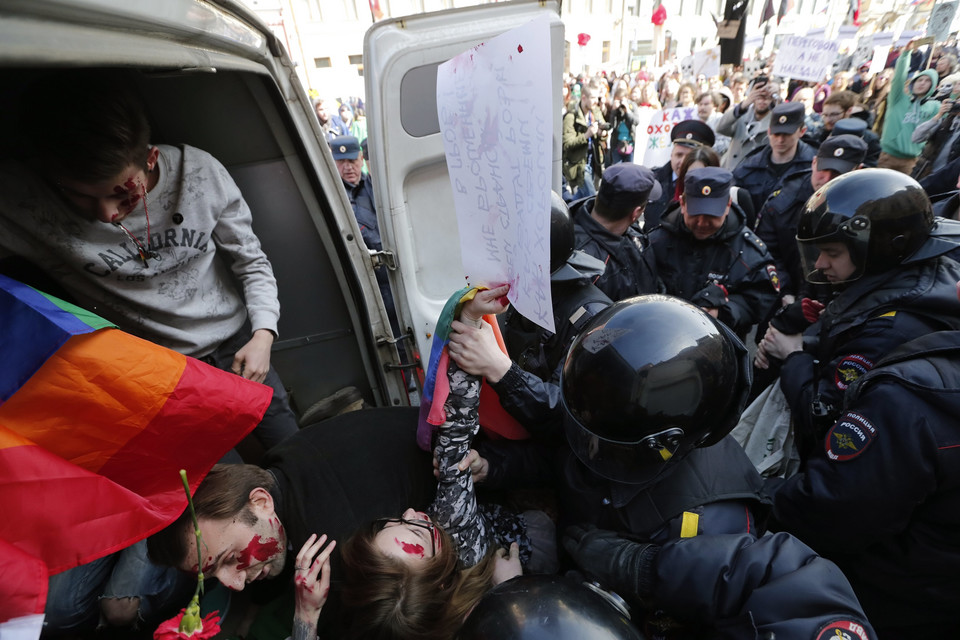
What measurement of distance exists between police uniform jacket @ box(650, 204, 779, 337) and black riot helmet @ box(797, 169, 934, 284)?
115 centimetres

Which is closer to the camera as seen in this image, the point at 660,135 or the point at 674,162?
the point at 674,162

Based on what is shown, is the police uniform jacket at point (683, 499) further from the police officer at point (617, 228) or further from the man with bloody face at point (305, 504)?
the police officer at point (617, 228)

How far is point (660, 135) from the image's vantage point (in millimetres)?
6789

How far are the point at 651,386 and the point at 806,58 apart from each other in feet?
25.3

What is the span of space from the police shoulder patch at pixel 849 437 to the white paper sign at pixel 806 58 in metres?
6.99

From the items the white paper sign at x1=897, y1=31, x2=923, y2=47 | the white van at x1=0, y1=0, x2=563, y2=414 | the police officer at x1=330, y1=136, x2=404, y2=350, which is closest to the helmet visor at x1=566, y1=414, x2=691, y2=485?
the white van at x1=0, y1=0, x2=563, y2=414

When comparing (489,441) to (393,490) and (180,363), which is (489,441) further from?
(180,363)

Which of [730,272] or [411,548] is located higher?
[411,548]

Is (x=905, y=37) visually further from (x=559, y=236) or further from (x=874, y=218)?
(x=559, y=236)

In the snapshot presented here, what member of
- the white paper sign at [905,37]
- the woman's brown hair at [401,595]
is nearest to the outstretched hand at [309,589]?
the woman's brown hair at [401,595]

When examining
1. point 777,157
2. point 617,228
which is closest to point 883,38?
point 777,157

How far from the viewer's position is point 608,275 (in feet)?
9.48

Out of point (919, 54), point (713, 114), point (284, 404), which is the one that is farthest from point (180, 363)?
point (919, 54)

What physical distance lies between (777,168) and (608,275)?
282 cm
